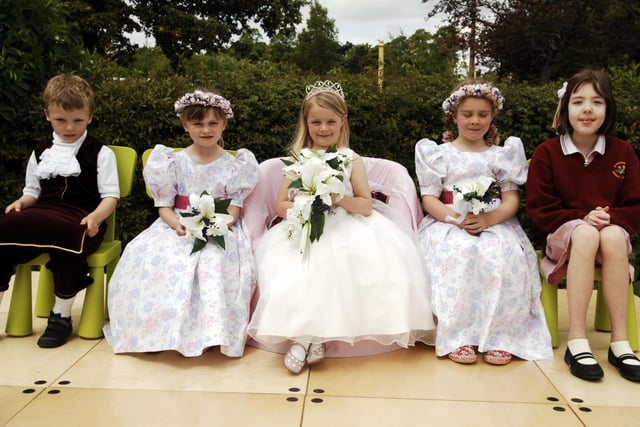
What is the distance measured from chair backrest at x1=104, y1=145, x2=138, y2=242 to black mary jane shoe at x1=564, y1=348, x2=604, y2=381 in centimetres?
256

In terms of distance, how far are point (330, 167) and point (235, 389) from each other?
1.20 meters

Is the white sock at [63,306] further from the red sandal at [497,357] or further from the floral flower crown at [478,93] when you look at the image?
the floral flower crown at [478,93]

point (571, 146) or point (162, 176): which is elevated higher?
point (571, 146)

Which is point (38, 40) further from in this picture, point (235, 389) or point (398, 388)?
point (398, 388)

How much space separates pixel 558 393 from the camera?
281 cm

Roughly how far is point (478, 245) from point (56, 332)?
2260 millimetres

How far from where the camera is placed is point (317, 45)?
95.0 feet

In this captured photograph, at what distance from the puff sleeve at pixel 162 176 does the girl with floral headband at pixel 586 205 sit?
198 centimetres

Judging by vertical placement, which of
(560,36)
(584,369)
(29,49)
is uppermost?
(560,36)

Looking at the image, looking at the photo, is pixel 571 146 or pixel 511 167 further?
pixel 511 167

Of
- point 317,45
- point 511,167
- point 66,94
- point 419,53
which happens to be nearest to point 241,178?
point 66,94

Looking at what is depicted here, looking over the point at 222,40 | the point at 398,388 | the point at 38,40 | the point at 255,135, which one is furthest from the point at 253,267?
the point at 222,40

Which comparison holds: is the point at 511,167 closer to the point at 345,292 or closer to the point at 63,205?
the point at 345,292

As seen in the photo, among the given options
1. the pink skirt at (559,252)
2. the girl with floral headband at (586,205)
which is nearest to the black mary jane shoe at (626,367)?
the girl with floral headband at (586,205)
